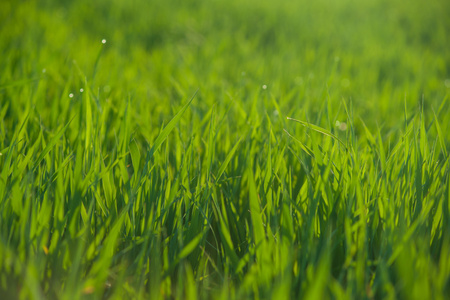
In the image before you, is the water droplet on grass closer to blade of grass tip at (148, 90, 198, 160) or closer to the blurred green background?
the blurred green background

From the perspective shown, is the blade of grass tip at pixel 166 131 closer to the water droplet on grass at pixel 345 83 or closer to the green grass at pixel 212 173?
the green grass at pixel 212 173

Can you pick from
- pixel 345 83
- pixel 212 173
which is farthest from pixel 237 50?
pixel 212 173

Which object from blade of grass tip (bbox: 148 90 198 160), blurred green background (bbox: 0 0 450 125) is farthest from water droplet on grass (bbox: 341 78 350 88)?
blade of grass tip (bbox: 148 90 198 160)

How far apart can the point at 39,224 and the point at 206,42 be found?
2.25m

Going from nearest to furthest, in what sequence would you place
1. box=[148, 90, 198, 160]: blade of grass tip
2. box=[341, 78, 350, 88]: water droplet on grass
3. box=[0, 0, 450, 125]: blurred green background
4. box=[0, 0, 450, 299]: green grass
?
box=[0, 0, 450, 299]: green grass
box=[148, 90, 198, 160]: blade of grass tip
box=[0, 0, 450, 125]: blurred green background
box=[341, 78, 350, 88]: water droplet on grass

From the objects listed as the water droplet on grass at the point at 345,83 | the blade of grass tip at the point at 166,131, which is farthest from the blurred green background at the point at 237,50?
the blade of grass tip at the point at 166,131

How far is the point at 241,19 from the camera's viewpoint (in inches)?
144

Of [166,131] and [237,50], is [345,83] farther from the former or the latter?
[166,131]

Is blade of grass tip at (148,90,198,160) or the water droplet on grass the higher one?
blade of grass tip at (148,90,198,160)

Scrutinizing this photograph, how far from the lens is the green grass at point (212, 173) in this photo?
597 mm

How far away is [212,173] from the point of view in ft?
3.01

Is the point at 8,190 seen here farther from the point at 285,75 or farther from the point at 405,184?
the point at 285,75

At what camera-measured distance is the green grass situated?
60 cm

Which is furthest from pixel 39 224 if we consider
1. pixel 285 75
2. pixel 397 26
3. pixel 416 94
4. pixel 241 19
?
pixel 397 26
